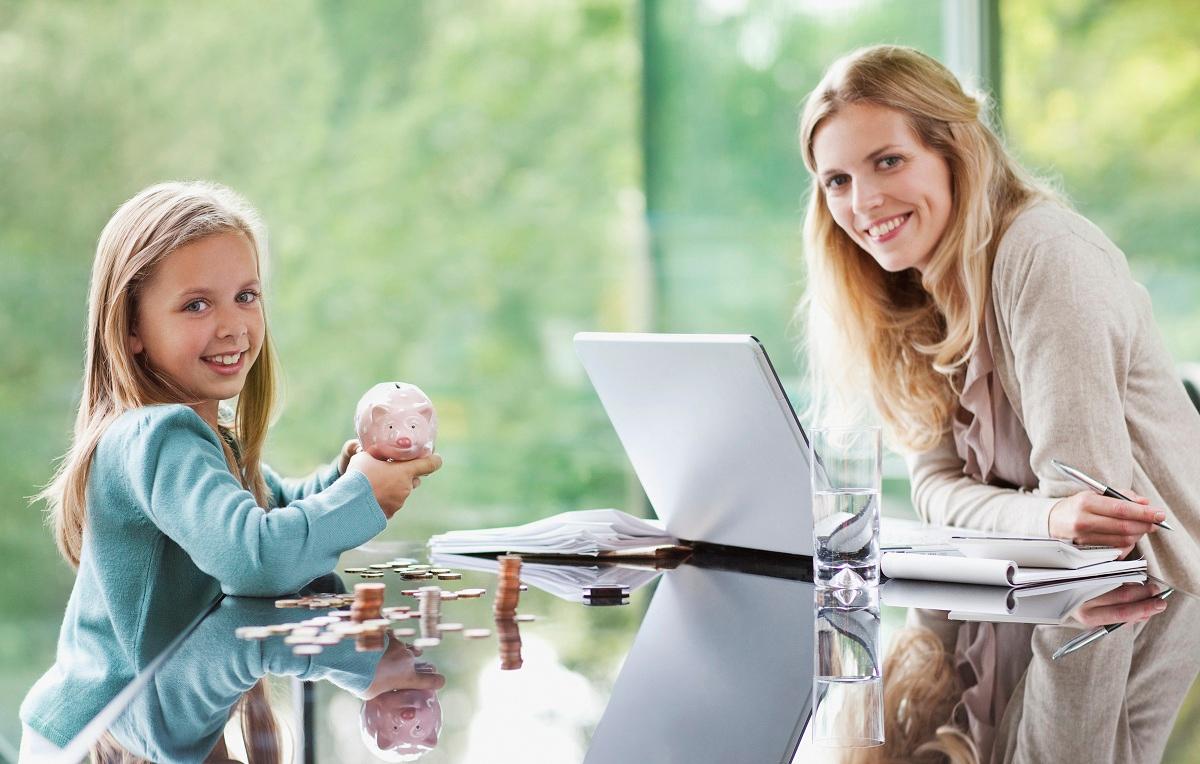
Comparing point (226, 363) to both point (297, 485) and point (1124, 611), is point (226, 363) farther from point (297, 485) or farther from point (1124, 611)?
point (1124, 611)

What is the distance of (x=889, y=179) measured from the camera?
6.07ft

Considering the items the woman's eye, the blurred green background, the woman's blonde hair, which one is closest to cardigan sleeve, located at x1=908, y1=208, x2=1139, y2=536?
the woman's eye

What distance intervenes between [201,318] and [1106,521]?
1065 millimetres

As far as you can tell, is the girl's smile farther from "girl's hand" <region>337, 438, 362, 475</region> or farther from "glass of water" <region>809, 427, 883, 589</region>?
"glass of water" <region>809, 427, 883, 589</region>

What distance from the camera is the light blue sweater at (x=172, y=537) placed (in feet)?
3.94

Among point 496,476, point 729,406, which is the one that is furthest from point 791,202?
point 729,406

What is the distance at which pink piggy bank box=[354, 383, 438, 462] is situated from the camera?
4.34 ft

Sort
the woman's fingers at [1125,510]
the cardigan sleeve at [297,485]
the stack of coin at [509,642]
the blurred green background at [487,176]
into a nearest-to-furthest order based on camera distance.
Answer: the stack of coin at [509,642] → the woman's fingers at [1125,510] → the cardigan sleeve at [297,485] → the blurred green background at [487,176]

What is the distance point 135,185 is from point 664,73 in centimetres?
205

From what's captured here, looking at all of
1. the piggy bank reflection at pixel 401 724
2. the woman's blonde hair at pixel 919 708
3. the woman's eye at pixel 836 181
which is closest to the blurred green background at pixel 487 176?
the woman's eye at pixel 836 181

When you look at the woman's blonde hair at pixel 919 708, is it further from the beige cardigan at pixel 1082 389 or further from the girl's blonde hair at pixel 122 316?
the girl's blonde hair at pixel 122 316

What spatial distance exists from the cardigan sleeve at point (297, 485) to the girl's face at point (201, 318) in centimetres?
22

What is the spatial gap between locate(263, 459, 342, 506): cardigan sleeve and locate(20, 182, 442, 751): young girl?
0.31 feet

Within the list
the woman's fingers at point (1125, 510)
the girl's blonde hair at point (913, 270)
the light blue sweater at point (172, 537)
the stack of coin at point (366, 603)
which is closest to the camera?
the stack of coin at point (366, 603)
